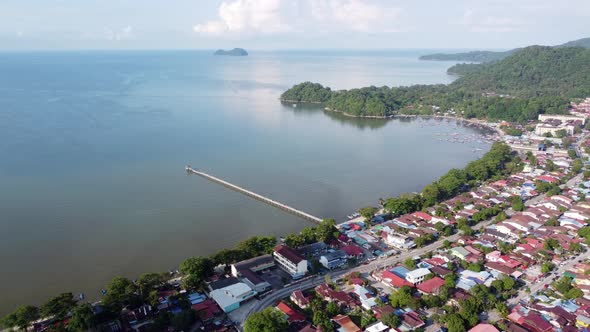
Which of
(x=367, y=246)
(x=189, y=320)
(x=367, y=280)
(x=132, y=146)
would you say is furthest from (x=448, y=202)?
(x=132, y=146)

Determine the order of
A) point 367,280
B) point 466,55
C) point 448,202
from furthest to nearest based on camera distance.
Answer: point 466,55 → point 448,202 → point 367,280

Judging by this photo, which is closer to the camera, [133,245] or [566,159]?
[133,245]

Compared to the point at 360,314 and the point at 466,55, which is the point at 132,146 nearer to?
the point at 360,314

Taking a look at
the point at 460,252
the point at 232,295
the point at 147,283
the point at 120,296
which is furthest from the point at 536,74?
the point at 120,296

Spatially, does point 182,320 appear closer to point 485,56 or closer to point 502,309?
point 502,309

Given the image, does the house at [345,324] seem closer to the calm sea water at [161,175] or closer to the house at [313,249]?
the house at [313,249]
